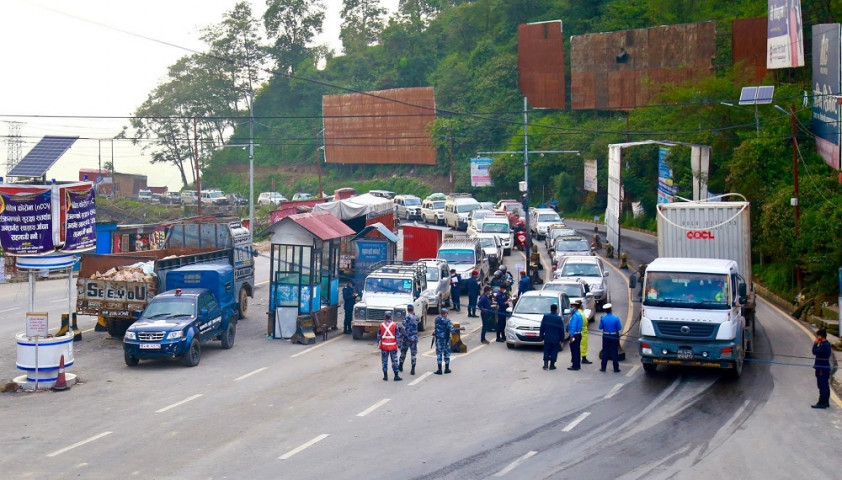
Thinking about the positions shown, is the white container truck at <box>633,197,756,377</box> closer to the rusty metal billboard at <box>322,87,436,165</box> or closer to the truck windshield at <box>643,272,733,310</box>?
the truck windshield at <box>643,272,733,310</box>

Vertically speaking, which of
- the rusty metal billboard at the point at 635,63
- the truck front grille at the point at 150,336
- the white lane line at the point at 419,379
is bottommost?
the white lane line at the point at 419,379

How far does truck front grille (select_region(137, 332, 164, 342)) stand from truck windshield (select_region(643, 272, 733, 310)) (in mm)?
11173

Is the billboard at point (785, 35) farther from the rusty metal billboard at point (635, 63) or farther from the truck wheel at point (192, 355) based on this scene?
the truck wheel at point (192, 355)

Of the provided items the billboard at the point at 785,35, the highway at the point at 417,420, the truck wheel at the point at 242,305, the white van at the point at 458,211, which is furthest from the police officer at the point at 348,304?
the white van at the point at 458,211

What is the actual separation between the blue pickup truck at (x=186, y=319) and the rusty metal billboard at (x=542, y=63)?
179 ft

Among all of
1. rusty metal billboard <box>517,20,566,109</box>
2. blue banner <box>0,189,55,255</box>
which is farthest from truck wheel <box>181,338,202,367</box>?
rusty metal billboard <box>517,20,566,109</box>

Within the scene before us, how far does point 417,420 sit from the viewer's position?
16.1 meters

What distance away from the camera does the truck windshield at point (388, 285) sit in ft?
85.3

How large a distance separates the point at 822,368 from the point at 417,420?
777cm

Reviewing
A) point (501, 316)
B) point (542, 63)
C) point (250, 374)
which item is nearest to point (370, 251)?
point (501, 316)

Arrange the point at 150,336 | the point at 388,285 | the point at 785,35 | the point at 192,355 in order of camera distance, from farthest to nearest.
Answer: the point at 785,35, the point at 388,285, the point at 192,355, the point at 150,336

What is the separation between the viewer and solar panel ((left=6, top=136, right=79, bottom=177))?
20531 mm

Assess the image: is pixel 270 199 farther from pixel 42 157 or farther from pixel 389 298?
pixel 42 157

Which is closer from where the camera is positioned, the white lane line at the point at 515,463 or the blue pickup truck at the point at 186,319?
the white lane line at the point at 515,463
